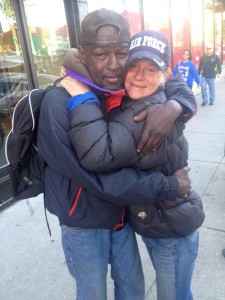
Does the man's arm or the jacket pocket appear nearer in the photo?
the man's arm

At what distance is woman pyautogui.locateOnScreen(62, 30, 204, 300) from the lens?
1264 mm

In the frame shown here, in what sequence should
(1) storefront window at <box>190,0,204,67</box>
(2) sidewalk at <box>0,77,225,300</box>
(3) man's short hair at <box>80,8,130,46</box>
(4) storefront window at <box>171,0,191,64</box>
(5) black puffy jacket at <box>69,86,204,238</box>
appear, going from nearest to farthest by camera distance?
(5) black puffy jacket at <box>69,86,204,238</box> < (3) man's short hair at <box>80,8,130,46</box> < (2) sidewalk at <box>0,77,225,300</box> < (4) storefront window at <box>171,0,191,64</box> < (1) storefront window at <box>190,0,204,67</box>

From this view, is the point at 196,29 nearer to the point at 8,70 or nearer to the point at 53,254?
the point at 8,70

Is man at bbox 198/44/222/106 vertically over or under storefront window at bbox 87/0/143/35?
under

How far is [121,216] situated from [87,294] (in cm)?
46

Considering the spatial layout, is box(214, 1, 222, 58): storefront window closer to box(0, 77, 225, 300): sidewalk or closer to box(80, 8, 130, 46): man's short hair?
box(0, 77, 225, 300): sidewalk

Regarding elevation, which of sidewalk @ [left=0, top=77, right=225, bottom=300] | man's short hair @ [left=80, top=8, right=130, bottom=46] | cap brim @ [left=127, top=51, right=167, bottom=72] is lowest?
sidewalk @ [left=0, top=77, right=225, bottom=300]

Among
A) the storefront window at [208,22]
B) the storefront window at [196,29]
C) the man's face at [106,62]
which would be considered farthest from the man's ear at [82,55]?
the storefront window at [208,22]

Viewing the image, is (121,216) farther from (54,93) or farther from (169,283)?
(54,93)

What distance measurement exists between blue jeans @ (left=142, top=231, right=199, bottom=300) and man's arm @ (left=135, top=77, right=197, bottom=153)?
21.2 inches

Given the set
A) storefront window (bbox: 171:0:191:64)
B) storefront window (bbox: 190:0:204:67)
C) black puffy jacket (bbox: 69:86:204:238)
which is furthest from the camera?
storefront window (bbox: 190:0:204:67)

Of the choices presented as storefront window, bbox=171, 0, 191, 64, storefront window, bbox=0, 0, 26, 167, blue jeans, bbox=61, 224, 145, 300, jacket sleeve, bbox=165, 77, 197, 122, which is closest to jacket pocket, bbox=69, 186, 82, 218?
blue jeans, bbox=61, 224, 145, 300

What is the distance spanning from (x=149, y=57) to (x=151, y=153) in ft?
1.44

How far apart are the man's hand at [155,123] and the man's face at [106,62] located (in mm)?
232
